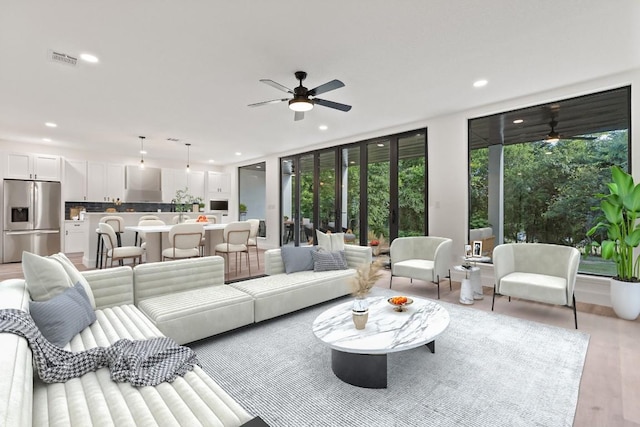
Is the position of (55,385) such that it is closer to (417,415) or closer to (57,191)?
(417,415)

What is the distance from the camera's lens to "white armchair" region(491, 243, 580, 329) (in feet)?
10.4

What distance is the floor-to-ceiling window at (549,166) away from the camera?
4176 millimetres

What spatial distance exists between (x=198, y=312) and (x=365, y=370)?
1462mm

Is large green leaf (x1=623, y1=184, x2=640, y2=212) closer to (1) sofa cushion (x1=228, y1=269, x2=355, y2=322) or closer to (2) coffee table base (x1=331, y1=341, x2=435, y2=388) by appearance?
(1) sofa cushion (x1=228, y1=269, x2=355, y2=322)

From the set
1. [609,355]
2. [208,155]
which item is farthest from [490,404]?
[208,155]

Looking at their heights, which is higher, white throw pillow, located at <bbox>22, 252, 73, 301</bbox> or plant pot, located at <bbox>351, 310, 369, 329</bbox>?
white throw pillow, located at <bbox>22, 252, 73, 301</bbox>

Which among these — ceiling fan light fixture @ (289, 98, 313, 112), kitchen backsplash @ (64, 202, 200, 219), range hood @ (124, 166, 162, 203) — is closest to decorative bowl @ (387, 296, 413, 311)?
ceiling fan light fixture @ (289, 98, 313, 112)

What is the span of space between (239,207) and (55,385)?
9.32 meters

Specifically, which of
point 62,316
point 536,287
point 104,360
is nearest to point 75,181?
point 62,316

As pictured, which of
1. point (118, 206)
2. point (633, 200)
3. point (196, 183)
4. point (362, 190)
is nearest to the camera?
point (633, 200)

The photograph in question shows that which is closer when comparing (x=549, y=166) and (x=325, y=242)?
(x=325, y=242)

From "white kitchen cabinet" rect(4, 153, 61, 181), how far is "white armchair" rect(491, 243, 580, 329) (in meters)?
9.45

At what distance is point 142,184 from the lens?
8.71 m

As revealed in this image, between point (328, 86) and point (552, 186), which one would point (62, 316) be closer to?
point (328, 86)
